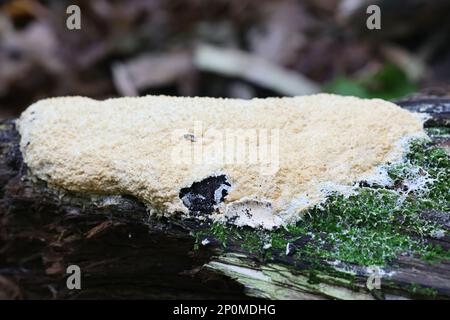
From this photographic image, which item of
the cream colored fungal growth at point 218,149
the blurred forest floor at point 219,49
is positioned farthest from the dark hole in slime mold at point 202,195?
the blurred forest floor at point 219,49

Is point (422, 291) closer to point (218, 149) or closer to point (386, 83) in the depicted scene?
point (218, 149)

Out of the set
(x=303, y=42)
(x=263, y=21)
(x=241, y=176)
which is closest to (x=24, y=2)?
(x=263, y=21)

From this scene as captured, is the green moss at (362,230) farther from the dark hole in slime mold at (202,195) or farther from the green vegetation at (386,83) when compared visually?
the green vegetation at (386,83)

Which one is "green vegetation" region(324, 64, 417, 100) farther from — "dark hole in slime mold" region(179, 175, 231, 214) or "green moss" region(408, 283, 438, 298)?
"green moss" region(408, 283, 438, 298)

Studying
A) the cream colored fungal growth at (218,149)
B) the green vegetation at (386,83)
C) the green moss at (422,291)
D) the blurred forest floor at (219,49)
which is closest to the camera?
the green moss at (422,291)

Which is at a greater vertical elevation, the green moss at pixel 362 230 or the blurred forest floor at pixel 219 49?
the blurred forest floor at pixel 219 49

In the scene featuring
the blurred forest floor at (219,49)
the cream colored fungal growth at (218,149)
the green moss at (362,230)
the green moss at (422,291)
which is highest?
the blurred forest floor at (219,49)
